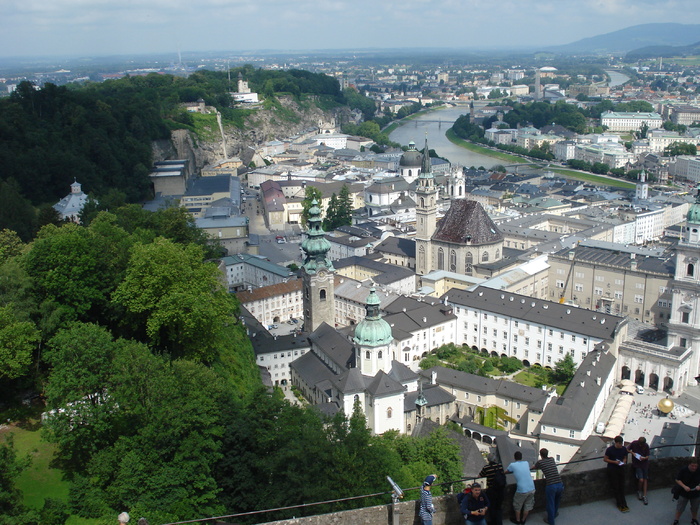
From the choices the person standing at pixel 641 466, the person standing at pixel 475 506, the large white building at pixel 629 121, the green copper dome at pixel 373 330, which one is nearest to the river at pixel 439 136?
the large white building at pixel 629 121

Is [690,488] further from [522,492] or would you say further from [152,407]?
[152,407]

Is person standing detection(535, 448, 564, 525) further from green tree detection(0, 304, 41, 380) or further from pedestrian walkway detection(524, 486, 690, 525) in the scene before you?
green tree detection(0, 304, 41, 380)

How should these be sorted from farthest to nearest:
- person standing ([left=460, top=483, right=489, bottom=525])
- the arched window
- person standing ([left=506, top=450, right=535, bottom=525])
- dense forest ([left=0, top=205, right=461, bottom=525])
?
the arched window
dense forest ([left=0, top=205, right=461, bottom=525])
person standing ([left=506, top=450, right=535, bottom=525])
person standing ([left=460, top=483, right=489, bottom=525])

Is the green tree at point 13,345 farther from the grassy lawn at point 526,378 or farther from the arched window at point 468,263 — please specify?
the arched window at point 468,263

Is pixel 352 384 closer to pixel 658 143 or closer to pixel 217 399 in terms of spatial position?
pixel 217 399

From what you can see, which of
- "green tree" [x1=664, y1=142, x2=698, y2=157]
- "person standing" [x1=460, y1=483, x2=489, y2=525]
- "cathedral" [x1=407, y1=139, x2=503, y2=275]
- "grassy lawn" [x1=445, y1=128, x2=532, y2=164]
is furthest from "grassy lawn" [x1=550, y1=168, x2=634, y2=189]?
"person standing" [x1=460, y1=483, x2=489, y2=525]

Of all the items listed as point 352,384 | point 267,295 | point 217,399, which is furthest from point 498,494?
point 267,295
